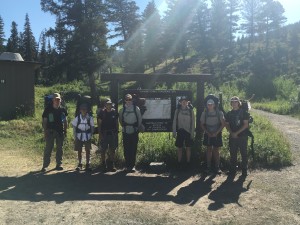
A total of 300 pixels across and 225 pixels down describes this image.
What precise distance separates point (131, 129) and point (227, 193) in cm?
272

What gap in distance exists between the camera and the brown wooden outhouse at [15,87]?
1628 cm

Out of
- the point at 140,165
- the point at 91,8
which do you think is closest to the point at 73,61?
the point at 91,8

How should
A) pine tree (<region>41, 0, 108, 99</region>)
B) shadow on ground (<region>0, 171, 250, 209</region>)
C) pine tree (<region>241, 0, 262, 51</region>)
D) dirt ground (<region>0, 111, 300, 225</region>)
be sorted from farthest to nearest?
1. pine tree (<region>241, 0, 262, 51</region>)
2. pine tree (<region>41, 0, 108, 99</region>)
3. shadow on ground (<region>0, 171, 250, 209</region>)
4. dirt ground (<region>0, 111, 300, 225</region>)

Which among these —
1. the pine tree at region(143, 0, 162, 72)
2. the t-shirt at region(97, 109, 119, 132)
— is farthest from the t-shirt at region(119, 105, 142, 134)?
the pine tree at region(143, 0, 162, 72)

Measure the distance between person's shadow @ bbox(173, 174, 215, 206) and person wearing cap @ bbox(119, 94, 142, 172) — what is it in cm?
171

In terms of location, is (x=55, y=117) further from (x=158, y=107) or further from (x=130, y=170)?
(x=158, y=107)

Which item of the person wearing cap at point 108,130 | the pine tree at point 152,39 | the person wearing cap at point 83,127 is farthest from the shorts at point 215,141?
→ the pine tree at point 152,39

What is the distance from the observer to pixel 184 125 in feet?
28.3

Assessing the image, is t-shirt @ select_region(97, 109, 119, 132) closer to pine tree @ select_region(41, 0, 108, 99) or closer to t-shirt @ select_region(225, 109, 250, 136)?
t-shirt @ select_region(225, 109, 250, 136)

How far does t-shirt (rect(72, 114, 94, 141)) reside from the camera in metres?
8.52

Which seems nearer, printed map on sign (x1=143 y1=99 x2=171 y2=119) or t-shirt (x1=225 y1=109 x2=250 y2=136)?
t-shirt (x1=225 y1=109 x2=250 y2=136)

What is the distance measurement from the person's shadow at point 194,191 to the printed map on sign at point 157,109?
207 centimetres

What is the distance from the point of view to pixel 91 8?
34.4m

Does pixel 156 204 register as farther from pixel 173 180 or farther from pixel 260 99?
pixel 260 99
